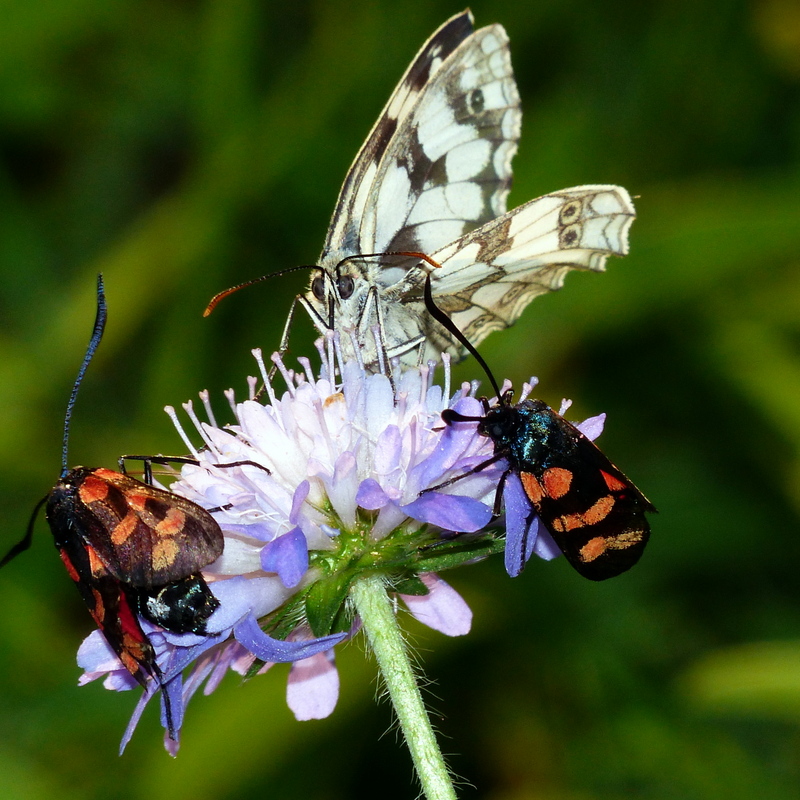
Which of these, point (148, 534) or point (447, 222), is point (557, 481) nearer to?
point (148, 534)

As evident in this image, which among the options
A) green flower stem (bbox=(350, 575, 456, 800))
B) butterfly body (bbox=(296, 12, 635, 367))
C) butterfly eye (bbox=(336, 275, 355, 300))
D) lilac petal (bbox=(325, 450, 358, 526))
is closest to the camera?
green flower stem (bbox=(350, 575, 456, 800))

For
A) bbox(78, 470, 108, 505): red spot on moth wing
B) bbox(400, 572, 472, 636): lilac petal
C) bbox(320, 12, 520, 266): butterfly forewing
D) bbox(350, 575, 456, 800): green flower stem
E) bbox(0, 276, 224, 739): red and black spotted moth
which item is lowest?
bbox(350, 575, 456, 800): green flower stem

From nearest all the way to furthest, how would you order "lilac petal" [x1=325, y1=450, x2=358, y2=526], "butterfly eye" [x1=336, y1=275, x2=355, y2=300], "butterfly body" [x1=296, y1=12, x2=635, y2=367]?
1. "lilac petal" [x1=325, y1=450, x2=358, y2=526]
2. "butterfly body" [x1=296, y1=12, x2=635, y2=367]
3. "butterfly eye" [x1=336, y1=275, x2=355, y2=300]

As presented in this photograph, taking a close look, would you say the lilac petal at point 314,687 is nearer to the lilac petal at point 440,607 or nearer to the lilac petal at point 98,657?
the lilac petal at point 440,607

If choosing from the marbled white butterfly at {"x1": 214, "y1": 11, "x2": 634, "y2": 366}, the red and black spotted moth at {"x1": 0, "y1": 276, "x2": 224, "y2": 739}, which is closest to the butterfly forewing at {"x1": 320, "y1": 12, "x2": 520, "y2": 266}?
the marbled white butterfly at {"x1": 214, "y1": 11, "x2": 634, "y2": 366}

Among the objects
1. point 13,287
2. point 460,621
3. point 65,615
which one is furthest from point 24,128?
point 460,621

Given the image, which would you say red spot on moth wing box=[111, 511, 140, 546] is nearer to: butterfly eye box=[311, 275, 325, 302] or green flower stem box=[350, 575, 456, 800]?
green flower stem box=[350, 575, 456, 800]

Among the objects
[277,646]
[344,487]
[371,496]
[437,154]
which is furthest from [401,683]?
[437,154]
